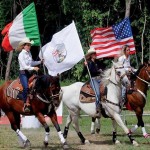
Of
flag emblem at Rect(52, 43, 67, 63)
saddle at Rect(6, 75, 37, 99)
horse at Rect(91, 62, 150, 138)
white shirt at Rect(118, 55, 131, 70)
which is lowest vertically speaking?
horse at Rect(91, 62, 150, 138)

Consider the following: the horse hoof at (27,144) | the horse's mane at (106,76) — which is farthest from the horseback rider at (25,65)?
the horse's mane at (106,76)

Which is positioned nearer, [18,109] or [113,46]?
[18,109]

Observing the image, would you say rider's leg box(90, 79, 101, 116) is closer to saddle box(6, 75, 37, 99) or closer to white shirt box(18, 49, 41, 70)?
saddle box(6, 75, 37, 99)

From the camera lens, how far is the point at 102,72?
50.8 feet

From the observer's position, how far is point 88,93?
50.7 feet

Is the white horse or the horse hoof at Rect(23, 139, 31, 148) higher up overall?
the white horse

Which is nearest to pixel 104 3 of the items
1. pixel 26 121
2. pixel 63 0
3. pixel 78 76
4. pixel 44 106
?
pixel 63 0

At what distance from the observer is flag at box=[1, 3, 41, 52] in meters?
16.1

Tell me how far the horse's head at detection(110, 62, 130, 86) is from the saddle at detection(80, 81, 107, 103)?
0.41 m

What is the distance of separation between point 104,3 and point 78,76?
6.23 m

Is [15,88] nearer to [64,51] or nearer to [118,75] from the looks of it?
[64,51]

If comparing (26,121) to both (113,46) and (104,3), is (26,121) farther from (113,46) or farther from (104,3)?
(104,3)

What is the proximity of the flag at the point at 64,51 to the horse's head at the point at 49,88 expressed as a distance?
1994 mm

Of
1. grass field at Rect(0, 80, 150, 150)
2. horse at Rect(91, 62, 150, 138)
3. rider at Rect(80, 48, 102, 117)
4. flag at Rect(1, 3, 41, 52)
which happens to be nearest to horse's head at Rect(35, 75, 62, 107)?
grass field at Rect(0, 80, 150, 150)
